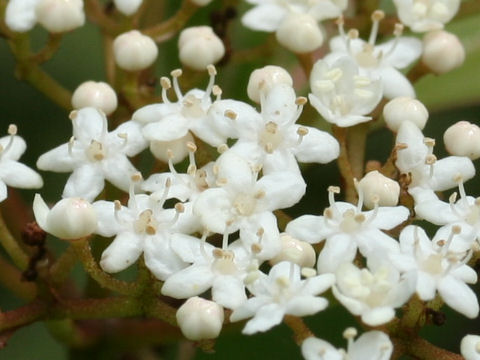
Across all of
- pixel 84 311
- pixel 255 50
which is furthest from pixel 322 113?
pixel 84 311

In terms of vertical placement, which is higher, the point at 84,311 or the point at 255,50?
the point at 255,50

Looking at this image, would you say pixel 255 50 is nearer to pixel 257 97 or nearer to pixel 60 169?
pixel 257 97

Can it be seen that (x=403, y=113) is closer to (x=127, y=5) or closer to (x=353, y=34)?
(x=353, y=34)

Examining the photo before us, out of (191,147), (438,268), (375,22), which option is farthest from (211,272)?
(375,22)

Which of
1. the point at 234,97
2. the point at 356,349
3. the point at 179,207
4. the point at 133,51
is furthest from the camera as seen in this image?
the point at 234,97

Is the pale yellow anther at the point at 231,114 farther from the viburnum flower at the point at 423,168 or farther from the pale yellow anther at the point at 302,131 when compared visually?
the viburnum flower at the point at 423,168

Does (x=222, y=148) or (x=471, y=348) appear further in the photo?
(x=222, y=148)
